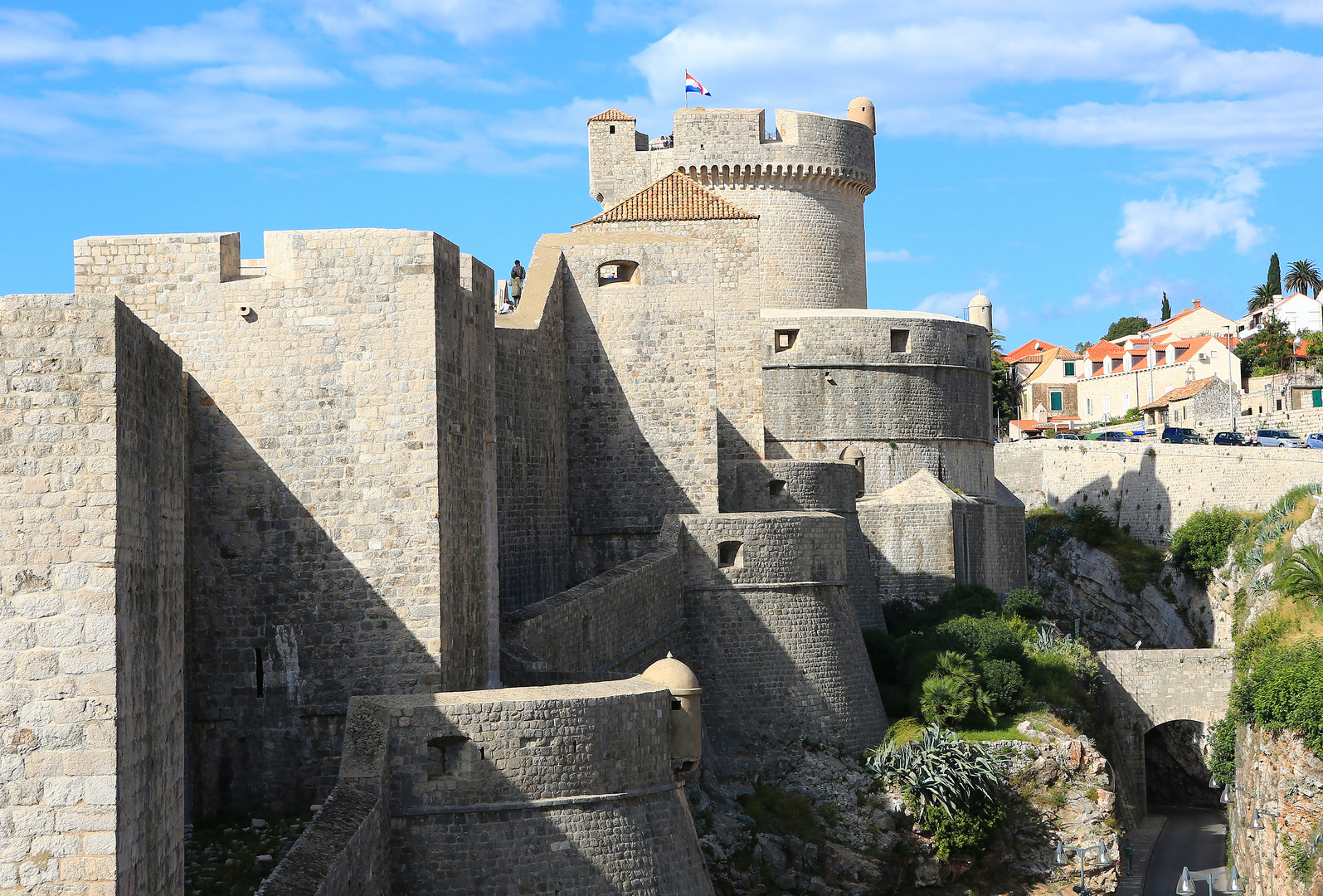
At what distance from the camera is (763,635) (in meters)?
22.4

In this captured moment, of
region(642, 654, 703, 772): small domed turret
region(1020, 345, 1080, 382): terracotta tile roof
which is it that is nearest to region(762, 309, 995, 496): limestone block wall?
region(642, 654, 703, 772): small domed turret

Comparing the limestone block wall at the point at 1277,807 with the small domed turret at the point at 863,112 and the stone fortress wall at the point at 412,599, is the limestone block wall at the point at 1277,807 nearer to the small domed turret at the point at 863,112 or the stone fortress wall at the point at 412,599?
the stone fortress wall at the point at 412,599

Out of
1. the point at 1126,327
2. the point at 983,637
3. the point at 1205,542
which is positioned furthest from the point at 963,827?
the point at 1126,327

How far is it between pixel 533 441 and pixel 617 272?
3.77 meters

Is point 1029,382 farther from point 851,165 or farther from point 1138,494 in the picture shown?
point 851,165

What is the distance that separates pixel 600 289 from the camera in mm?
23609

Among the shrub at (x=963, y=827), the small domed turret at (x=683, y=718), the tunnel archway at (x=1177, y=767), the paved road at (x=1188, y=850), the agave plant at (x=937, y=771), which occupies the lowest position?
the paved road at (x=1188, y=850)

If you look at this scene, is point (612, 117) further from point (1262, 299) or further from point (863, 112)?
point (1262, 299)

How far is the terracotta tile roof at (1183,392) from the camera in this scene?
59.9m

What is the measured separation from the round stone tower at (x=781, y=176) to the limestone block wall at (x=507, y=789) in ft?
78.5

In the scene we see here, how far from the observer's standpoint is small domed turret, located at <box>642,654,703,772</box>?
46.0 feet

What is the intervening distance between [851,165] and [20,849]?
104ft

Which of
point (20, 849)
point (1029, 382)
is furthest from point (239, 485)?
point (1029, 382)

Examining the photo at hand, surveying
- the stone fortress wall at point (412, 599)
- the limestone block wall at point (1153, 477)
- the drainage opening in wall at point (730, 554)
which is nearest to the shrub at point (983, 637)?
the stone fortress wall at point (412, 599)
